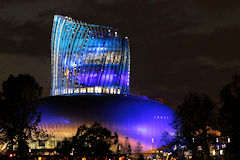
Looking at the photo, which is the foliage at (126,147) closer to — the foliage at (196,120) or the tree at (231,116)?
the foliage at (196,120)

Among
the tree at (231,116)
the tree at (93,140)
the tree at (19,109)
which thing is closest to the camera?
the tree at (231,116)

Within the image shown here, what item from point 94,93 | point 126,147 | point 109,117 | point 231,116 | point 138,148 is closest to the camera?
point 231,116

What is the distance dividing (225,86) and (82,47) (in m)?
53.4

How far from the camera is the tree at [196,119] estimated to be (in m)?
74.5

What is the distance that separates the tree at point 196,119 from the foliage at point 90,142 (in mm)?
15081

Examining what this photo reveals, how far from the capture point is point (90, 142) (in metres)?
86.2

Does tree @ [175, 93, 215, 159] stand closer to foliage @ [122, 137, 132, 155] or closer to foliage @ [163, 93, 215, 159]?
foliage @ [163, 93, 215, 159]

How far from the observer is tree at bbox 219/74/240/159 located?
5875 centimetres

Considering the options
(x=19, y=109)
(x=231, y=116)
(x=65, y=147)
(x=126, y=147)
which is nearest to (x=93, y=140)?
(x=65, y=147)

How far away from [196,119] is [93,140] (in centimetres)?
2072

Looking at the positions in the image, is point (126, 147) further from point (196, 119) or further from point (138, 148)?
point (196, 119)

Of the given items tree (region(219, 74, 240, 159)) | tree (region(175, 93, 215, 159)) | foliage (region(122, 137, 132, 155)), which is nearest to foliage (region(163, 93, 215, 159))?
tree (region(175, 93, 215, 159))

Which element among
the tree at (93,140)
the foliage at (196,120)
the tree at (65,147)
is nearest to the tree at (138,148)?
the tree at (93,140)

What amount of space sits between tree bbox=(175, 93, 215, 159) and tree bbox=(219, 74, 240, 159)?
1224 centimetres
